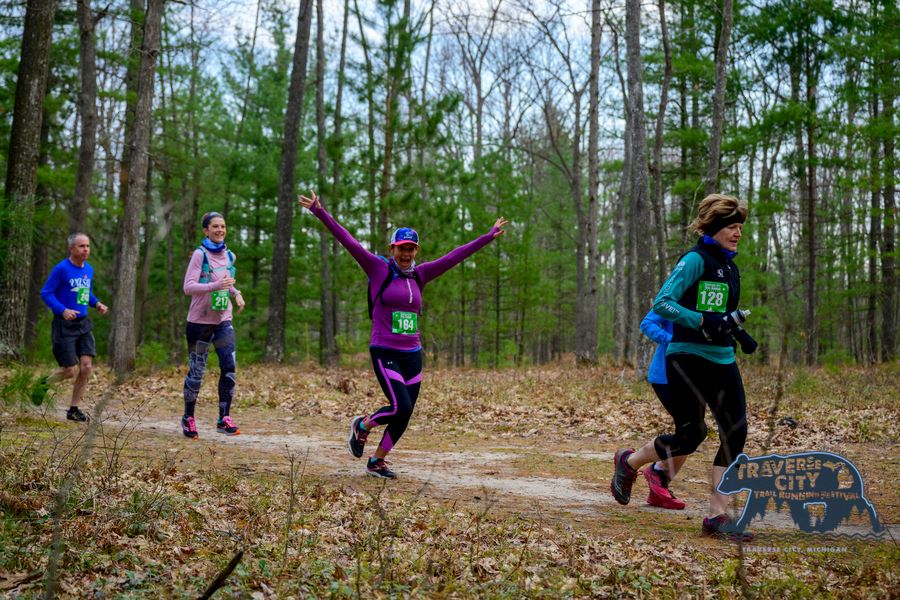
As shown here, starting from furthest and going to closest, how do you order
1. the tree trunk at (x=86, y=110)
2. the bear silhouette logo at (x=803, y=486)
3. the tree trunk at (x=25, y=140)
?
the tree trunk at (x=86, y=110)
the tree trunk at (x=25, y=140)
the bear silhouette logo at (x=803, y=486)

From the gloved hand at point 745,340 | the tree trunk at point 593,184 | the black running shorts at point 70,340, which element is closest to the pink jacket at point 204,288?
the black running shorts at point 70,340

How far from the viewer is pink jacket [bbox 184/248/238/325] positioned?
809 cm

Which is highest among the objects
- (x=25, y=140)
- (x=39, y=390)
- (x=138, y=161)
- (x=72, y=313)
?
(x=138, y=161)

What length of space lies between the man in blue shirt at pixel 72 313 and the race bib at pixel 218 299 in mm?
1606

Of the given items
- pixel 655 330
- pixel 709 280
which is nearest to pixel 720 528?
pixel 655 330

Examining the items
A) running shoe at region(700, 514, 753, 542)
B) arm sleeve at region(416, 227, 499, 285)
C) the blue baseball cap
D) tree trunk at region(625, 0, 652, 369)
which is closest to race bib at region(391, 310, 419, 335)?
arm sleeve at region(416, 227, 499, 285)

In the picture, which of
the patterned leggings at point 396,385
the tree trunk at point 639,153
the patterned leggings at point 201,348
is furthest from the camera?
the tree trunk at point 639,153

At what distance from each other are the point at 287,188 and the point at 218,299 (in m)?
11.9

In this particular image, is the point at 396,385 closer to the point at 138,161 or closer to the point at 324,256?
the point at 138,161

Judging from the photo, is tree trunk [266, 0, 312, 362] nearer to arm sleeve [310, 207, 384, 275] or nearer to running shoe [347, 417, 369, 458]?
running shoe [347, 417, 369, 458]

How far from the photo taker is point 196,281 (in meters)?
8.16

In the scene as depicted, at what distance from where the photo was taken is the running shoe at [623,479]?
582 centimetres

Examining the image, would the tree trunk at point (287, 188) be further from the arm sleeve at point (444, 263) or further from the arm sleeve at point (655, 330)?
the arm sleeve at point (655, 330)

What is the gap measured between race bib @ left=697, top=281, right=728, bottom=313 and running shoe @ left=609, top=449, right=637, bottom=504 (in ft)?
4.64
